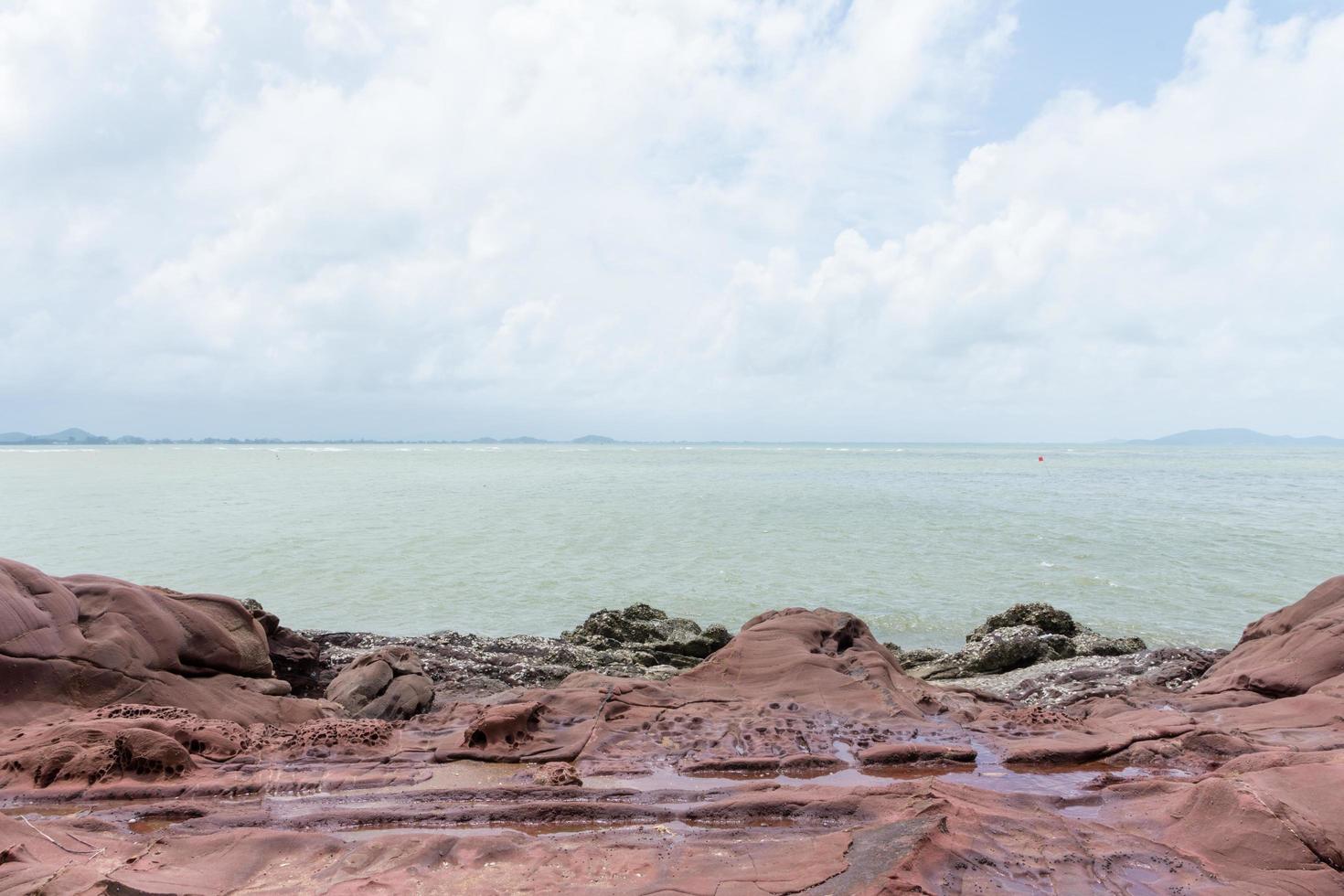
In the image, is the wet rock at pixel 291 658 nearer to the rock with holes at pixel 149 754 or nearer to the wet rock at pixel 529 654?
the wet rock at pixel 529 654

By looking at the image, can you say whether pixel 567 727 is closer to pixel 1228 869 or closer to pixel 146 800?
pixel 146 800

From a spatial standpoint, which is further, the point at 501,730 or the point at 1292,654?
the point at 1292,654

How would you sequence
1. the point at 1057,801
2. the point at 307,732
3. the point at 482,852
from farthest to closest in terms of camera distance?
the point at 307,732 < the point at 1057,801 < the point at 482,852

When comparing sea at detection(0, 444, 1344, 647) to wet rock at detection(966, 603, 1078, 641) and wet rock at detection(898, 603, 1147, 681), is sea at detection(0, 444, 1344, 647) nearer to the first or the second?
wet rock at detection(966, 603, 1078, 641)

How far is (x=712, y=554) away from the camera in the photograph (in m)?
20.0

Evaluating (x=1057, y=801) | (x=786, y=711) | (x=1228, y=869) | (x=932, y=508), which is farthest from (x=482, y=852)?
(x=932, y=508)

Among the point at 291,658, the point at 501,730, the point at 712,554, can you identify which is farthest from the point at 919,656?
the point at 712,554

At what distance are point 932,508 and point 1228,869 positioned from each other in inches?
1109

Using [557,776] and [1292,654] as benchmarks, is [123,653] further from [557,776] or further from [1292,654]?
[1292,654]

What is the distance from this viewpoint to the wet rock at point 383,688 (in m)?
7.20

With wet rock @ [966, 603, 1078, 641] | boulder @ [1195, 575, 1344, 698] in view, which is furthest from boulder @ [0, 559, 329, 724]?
wet rock @ [966, 603, 1078, 641]

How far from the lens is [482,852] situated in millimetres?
3975

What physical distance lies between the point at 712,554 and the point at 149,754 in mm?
15643

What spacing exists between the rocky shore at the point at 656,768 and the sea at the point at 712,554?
5159mm
